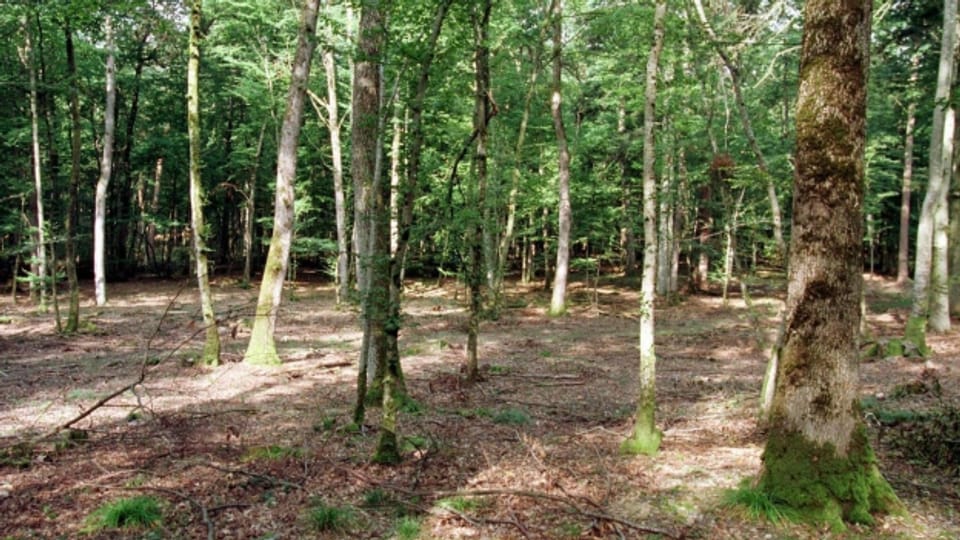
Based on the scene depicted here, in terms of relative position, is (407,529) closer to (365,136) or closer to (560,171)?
(365,136)

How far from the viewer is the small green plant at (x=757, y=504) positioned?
4.32 meters

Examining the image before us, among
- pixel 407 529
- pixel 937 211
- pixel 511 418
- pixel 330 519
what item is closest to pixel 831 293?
pixel 407 529

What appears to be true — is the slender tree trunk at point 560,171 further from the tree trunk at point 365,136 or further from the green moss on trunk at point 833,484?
the green moss on trunk at point 833,484

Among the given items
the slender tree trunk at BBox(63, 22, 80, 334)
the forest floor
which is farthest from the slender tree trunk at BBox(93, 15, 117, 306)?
the forest floor

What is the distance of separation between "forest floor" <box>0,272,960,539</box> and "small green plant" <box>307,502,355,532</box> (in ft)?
0.04

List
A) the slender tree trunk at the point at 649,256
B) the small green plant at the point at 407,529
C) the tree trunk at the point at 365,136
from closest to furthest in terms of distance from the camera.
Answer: the small green plant at the point at 407,529
the slender tree trunk at the point at 649,256
the tree trunk at the point at 365,136

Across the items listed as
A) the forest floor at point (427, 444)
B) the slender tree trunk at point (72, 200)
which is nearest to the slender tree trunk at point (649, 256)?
the forest floor at point (427, 444)

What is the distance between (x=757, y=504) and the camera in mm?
4449

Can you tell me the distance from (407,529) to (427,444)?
7.42 feet

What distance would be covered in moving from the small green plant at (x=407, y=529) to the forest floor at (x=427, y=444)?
0.01 meters

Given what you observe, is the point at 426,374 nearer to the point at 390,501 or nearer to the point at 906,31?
the point at 390,501

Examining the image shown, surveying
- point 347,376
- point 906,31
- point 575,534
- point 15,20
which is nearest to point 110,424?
point 347,376

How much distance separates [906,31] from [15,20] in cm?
2570

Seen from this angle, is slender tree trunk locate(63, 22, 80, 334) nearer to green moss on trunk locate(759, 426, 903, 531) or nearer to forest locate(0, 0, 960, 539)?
forest locate(0, 0, 960, 539)
